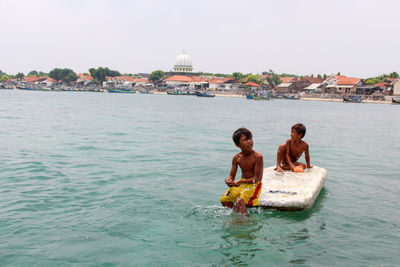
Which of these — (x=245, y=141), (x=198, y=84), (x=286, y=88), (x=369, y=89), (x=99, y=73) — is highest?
(x=99, y=73)

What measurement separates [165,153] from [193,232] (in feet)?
25.0

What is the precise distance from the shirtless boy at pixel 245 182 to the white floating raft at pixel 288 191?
33cm

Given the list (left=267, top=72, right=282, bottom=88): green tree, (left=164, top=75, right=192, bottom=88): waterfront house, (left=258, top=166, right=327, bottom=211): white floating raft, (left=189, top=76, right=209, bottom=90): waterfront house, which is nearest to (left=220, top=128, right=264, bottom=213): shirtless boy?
(left=258, top=166, right=327, bottom=211): white floating raft

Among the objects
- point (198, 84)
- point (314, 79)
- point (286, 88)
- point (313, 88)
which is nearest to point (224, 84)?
point (198, 84)

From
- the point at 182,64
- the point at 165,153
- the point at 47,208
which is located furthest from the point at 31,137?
the point at 182,64

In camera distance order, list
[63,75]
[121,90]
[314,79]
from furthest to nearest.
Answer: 1. [63,75]
2. [121,90]
3. [314,79]

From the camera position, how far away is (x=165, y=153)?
13219 mm

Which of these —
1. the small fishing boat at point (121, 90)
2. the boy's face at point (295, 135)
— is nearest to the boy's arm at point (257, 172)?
the boy's face at point (295, 135)

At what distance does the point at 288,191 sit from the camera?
21.6ft

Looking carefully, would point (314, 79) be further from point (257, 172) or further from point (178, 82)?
point (257, 172)

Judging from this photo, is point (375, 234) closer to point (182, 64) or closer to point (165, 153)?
point (165, 153)

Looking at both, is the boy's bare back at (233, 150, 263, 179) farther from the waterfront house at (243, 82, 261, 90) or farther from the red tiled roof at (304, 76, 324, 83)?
the red tiled roof at (304, 76, 324, 83)

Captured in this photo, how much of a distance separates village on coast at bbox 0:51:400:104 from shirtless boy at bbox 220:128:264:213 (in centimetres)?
8175

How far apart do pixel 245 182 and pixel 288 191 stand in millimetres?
965
